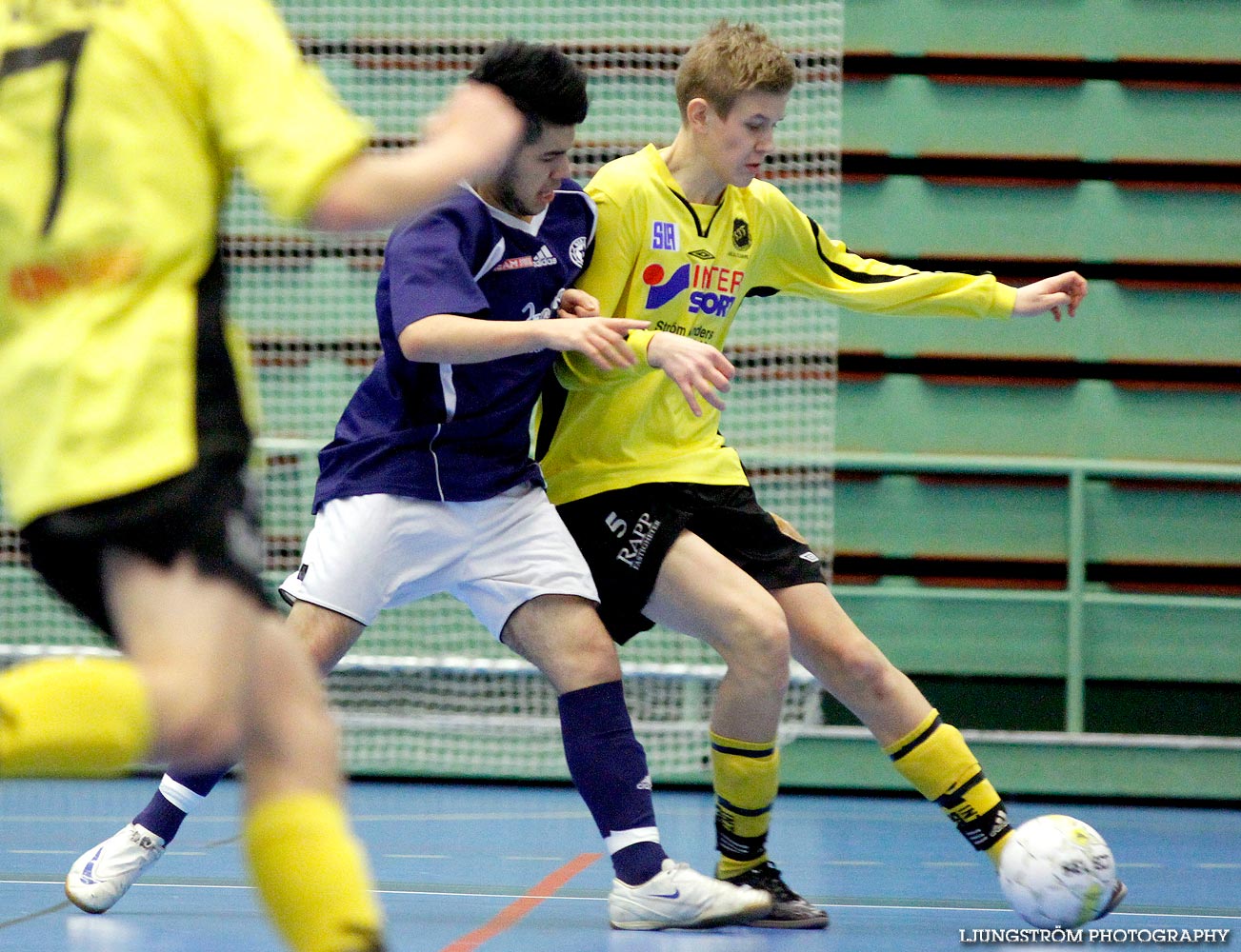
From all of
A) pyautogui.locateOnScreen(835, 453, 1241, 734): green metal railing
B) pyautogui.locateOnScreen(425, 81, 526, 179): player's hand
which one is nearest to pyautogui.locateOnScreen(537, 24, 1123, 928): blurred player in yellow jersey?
pyautogui.locateOnScreen(425, 81, 526, 179): player's hand

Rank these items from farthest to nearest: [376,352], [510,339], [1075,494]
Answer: [376,352] < [1075,494] < [510,339]

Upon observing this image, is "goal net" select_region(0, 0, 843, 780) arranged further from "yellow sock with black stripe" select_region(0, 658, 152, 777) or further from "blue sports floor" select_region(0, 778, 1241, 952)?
"yellow sock with black stripe" select_region(0, 658, 152, 777)

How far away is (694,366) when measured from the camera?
2.45 m

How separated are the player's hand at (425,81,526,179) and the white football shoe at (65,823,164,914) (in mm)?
1866

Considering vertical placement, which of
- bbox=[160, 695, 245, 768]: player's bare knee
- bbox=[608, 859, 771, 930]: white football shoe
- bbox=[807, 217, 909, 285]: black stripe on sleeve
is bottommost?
bbox=[608, 859, 771, 930]: white football shoe

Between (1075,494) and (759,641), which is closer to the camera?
(759,641)

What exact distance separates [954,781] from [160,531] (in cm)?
193

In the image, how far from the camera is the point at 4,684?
152cm

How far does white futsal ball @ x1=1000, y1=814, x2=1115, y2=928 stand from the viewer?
267 cm

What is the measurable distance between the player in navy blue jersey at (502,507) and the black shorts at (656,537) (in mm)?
173

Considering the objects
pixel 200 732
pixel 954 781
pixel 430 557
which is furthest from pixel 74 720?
pixel 954 781

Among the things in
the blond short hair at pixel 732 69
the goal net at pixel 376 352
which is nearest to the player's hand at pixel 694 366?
the blond short hair at pixel 732 69

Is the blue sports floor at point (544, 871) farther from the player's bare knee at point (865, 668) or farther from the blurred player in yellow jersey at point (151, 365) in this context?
the blurred player in yellow jersey at point (151, 365)

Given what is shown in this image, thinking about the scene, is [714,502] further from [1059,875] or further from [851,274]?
[1059,875]
